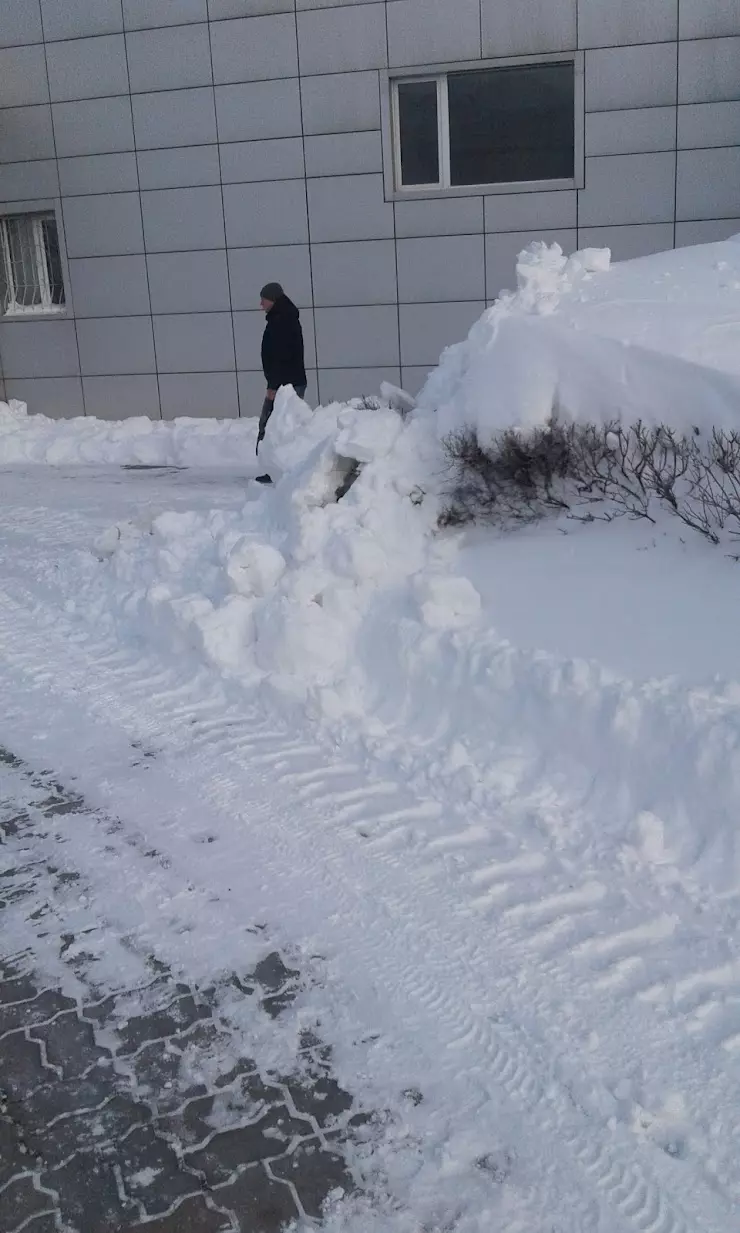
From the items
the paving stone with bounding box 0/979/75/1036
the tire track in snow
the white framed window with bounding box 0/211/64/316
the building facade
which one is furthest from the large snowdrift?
the white framed window with bounding box 0/211/64/316

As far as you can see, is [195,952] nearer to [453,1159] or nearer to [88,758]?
[453,1159]

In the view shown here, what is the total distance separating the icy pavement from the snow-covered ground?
0.46 feet

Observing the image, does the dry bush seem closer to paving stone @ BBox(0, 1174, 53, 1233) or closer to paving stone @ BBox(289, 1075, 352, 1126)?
paving stone @ BBox(289, 1075, 352, 1126)

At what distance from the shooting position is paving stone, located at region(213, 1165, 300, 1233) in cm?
258

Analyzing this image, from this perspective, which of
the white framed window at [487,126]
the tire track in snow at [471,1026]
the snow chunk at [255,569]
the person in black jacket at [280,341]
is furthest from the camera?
the white framed window at [487,126]

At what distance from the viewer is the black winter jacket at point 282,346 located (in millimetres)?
9867

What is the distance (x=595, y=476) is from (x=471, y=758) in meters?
1.88

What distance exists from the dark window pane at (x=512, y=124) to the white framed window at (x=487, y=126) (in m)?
0.01

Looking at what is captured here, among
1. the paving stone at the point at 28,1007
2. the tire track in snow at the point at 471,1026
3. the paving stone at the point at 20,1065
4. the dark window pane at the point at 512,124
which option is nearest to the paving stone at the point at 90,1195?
the paving stone at the point at 20,1065

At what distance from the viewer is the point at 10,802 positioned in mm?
4684

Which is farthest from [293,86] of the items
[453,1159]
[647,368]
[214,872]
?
[453,1159]

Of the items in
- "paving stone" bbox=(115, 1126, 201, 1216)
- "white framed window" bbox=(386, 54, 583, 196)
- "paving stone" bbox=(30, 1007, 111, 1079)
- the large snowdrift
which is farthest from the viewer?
"white framed window" bbox=(386, 54, 583, 196)

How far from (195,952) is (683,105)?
11.3 metres

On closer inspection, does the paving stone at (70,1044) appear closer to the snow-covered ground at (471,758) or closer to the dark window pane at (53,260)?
the snow-covered ground at (471,758)
